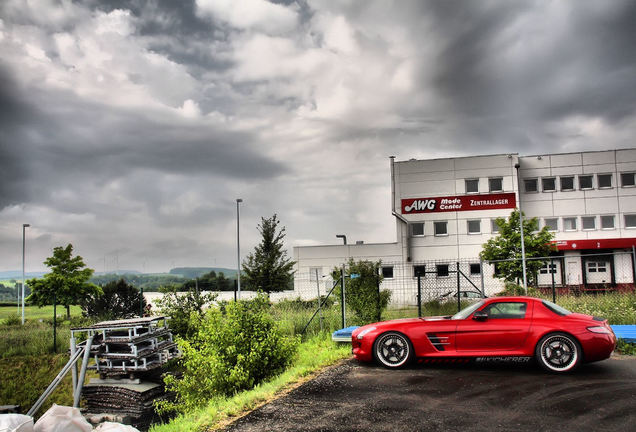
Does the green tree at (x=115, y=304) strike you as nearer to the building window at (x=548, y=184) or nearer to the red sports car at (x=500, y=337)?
the red sports car at (x=500, y=337)

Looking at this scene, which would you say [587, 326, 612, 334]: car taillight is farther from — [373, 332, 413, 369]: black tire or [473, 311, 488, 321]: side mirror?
[373, 332, 413, 369]: black tire

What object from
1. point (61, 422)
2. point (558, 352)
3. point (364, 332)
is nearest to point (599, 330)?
point (558, 352)

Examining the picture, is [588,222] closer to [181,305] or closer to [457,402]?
[181,305]

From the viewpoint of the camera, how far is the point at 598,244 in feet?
136

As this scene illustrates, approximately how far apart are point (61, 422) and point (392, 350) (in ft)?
19.1

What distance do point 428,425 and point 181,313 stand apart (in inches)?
504

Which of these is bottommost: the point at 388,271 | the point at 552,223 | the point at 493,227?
the point at 388,271

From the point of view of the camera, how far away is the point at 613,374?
28.5ft

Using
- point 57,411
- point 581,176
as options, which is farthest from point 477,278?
point 57,411

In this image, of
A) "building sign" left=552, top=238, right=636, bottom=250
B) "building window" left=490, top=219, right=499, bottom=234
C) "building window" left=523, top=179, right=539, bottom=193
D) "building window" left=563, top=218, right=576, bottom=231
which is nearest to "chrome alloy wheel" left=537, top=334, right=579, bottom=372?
"building sign" left=552, top=238, right=636, bottom=250

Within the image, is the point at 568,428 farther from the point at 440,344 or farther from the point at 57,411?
the point at 57,411

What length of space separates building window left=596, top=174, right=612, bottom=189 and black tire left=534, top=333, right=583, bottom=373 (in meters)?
39.9

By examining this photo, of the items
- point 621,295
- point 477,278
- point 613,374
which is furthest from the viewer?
point 477,278

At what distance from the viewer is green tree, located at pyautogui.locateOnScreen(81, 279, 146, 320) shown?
2272 centimetres
